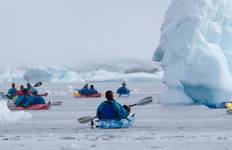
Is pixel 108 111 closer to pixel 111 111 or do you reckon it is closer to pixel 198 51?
pixel 111 111

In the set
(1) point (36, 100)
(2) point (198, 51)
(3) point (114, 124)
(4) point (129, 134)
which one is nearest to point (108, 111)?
(3) point (114, 124)

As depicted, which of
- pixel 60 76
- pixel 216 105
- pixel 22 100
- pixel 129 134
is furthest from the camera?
pixel 60 76

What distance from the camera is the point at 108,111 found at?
17.9 metres

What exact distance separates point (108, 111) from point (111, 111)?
8 cm

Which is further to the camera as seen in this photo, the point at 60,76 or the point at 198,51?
the point at 60,76

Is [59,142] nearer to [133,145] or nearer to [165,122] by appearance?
[133,145]

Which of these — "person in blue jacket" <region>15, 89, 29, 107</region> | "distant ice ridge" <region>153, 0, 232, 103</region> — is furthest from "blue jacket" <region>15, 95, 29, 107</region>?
"distant ice ridge" <region>153, 0, 232, 103</region>

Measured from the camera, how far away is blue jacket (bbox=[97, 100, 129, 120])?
17.8 m

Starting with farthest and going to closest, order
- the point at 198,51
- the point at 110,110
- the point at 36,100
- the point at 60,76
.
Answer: the point at 60,76
the point at 198,51
the point at 36,100
the point at 110,110

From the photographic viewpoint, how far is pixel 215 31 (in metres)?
30.6

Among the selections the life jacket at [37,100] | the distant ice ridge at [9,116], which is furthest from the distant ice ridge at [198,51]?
the distant ice ridge at [9,116]

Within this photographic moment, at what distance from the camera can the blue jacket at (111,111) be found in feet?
58.5

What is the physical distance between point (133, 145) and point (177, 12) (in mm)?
19076

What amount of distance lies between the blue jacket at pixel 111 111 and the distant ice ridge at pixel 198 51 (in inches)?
435
